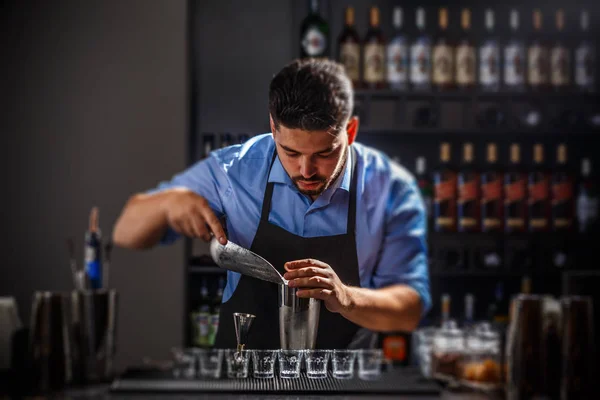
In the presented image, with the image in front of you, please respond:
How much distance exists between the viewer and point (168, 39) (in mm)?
1588

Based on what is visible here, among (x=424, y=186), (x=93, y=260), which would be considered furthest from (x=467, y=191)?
(x=93, y=260)

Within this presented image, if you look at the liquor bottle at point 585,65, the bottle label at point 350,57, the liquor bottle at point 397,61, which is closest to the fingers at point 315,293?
the bottle label at point 350,57

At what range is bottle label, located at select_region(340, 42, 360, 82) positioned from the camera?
8.40ft

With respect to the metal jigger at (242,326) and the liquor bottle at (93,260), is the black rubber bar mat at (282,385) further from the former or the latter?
the liquor bottle at (93,260)

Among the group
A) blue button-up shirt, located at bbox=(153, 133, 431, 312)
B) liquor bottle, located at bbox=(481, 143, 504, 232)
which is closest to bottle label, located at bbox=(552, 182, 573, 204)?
liquor bottle, located at bbox=(481, 143, 504, 232)

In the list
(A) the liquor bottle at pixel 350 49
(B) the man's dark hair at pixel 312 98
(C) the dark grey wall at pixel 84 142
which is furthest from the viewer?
(A) the liquor bottle at pixel 350 49

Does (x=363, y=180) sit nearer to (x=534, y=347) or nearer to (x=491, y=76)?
(x=534, y=347)

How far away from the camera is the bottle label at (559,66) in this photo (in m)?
2.71

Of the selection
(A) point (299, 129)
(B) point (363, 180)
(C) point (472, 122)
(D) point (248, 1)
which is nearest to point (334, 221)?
(B) point (363, 180)

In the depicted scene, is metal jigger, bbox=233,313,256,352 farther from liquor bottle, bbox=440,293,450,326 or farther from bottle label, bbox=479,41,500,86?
bottle label, bbox=479,41,500,86

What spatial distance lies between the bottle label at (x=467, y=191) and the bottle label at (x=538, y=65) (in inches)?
20.1

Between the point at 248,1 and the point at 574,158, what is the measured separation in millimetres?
1984

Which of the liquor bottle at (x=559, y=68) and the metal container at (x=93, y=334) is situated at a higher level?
the liquor bottle at (x=559, y=68)

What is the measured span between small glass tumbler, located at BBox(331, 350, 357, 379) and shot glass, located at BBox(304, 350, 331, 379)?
0.03m
